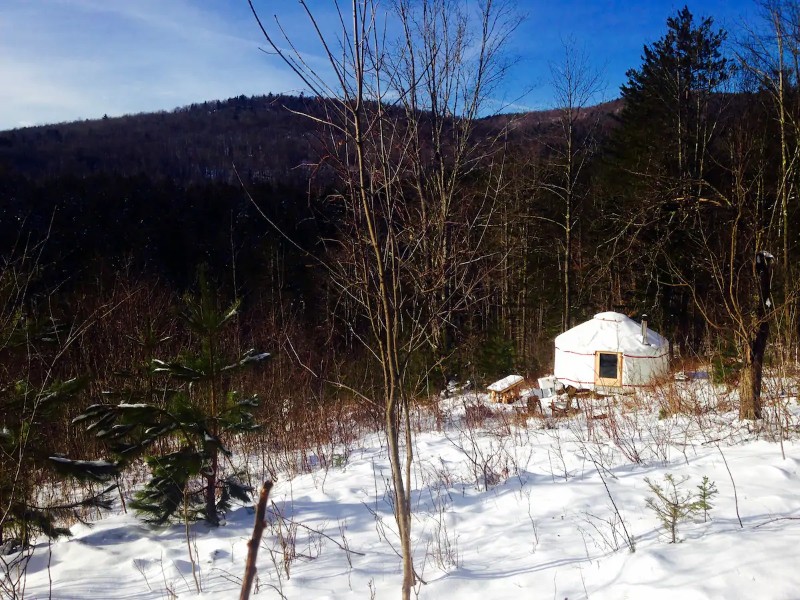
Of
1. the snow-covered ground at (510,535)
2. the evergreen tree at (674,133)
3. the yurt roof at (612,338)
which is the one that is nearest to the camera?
the snow-covered ground at (510,535)

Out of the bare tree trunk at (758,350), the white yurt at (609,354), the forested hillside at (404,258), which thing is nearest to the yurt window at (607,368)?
the white yurt at (609,354)

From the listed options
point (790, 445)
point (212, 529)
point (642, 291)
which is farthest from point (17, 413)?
point (642, 291)

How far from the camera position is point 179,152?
62.7m

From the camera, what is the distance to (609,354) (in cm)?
1106

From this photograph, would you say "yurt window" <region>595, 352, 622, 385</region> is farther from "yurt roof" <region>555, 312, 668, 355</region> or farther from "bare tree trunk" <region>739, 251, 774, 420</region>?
"bare tree trunk" <region>739, 251, 774, 420</region>

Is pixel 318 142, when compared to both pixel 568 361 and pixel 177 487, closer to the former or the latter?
pixel 177 487

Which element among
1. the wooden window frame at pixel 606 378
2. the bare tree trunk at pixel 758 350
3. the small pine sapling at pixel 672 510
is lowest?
the wooden window frame at pixel 606 378

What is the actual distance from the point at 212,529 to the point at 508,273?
56.7 ft

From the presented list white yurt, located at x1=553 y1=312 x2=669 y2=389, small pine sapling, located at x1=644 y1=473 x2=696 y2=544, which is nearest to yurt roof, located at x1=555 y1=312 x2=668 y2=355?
white yurt, located at x1=553 y1=312 x2=669 y2=389

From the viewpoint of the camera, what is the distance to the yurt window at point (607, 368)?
11.0m

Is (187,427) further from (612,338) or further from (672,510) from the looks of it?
(612,338)

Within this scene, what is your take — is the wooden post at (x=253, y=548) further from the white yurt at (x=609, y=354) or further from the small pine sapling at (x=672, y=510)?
the white yurt at (x=609, y=354)

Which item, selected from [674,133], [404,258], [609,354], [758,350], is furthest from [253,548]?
[674,133]

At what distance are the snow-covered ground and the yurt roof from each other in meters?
6.39
